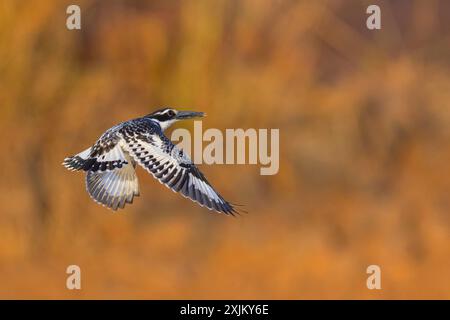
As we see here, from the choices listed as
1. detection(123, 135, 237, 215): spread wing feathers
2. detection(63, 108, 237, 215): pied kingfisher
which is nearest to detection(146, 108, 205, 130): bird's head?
detection(63, 108, 237, 215): pied kingfisher

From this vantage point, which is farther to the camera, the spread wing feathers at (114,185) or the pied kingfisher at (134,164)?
the spread wing feathers at (114,185)

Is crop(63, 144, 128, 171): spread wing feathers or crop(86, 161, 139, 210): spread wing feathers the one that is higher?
crop(63, 144, 128, 171): spread wing feathers

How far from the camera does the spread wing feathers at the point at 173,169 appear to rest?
128 inches

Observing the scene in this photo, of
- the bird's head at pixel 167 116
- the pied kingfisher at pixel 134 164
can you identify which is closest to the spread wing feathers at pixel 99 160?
the pied kingfisher at pixel 134 164

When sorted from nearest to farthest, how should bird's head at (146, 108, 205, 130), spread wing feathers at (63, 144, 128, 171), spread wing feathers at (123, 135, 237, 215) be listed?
spread wing feathers at (123, 135, 237, 215)
spread wing feathers at (63, 144, 128, 171)
bird's head at (146, 108, 205, 130)

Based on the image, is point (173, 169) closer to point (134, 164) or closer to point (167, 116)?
point (134, 164)

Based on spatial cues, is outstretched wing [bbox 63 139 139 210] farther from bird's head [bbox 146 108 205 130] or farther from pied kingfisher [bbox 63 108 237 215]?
bird's head [bbox 146 108 205 130]

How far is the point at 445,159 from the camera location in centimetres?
648

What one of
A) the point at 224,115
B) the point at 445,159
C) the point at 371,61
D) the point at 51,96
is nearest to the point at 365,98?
the point at 371,61

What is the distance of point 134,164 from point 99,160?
133mm

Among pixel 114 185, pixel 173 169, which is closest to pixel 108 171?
pixel 114 185

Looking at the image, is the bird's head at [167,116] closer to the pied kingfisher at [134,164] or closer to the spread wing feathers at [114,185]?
the pied kingfisher at [134,164]

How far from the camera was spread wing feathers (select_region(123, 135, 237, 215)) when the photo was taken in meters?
3.25

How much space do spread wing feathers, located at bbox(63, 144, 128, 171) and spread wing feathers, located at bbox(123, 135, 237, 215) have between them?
0.04 metres
